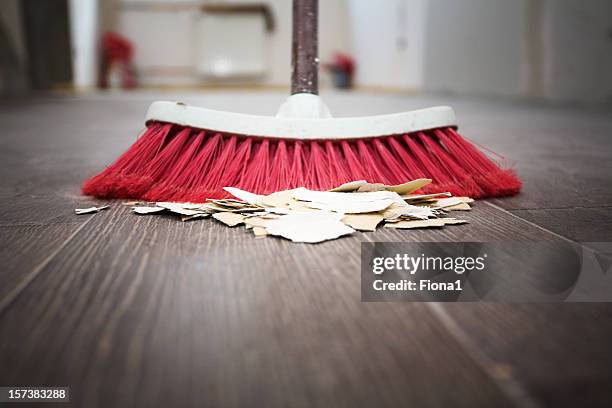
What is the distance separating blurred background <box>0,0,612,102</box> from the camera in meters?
3.10

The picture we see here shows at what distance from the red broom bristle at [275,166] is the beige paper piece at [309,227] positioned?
0.44 feet

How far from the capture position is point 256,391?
0.29 meters

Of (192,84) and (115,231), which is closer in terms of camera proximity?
(115,231)

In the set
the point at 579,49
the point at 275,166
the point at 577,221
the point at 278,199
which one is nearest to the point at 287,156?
the point at 275,166

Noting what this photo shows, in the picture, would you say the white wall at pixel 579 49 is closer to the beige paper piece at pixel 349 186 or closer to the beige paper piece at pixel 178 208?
the beige paper piece at pixel 349 186

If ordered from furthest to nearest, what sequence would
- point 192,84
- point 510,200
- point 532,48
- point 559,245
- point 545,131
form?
point 192,84
point 532,48
point 545,131
point 510,200
point 559,245

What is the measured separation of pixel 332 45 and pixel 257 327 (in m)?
6.15

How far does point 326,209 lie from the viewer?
2.14ft

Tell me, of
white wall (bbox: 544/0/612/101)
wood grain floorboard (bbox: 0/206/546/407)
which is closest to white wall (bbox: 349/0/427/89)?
white wall (bbox: 544/0/612/101)

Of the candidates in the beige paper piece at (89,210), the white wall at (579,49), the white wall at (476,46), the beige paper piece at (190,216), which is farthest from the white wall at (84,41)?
the beige paper piece at (190,216)

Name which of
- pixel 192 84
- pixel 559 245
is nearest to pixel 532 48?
pixel 559 245

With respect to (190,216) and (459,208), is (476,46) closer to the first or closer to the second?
(459,208)

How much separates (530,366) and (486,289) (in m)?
0.12

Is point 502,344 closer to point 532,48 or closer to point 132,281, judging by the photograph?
point 132,281
